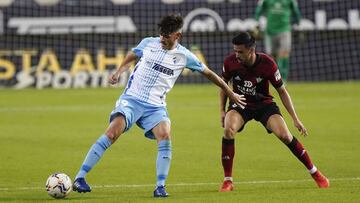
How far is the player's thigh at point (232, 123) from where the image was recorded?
11.3 meters

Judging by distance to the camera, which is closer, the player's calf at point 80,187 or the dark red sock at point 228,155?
the player's calf at point 80,187

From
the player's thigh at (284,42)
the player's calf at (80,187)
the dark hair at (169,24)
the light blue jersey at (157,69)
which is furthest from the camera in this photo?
the player's thigh at (284,42)

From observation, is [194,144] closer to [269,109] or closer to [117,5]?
[269,109]

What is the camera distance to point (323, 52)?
1158 inches

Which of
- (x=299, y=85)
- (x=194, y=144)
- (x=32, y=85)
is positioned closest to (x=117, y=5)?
(x=32, y=85)

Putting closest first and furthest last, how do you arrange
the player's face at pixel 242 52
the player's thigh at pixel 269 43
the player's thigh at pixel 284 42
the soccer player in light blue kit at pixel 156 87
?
the soccer player in light blue kit at pixel 156 87 < the player's face at pixel 242 52 < the player's thigh at pixel 284 42 < the player's thigh at pixel 269 43

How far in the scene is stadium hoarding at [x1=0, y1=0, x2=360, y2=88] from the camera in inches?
1125

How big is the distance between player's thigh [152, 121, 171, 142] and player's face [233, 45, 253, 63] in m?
1.15

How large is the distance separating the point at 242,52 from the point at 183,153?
435cm

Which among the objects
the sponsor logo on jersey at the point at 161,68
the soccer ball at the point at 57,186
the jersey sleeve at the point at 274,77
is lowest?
the soccer ball at the point at 57,186

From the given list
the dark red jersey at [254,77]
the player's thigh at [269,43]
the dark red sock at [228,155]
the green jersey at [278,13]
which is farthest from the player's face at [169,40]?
the player's thigh at [269,43]

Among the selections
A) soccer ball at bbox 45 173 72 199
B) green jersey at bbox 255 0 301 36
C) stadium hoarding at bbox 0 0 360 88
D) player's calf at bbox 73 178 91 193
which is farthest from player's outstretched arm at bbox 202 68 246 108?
stadium hoarding at bbox 0 0 360 88

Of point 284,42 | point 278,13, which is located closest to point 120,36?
point 278,13

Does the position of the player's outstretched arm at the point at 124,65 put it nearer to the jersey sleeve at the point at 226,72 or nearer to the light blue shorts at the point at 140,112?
the light blue shorts at the point at 140,112
